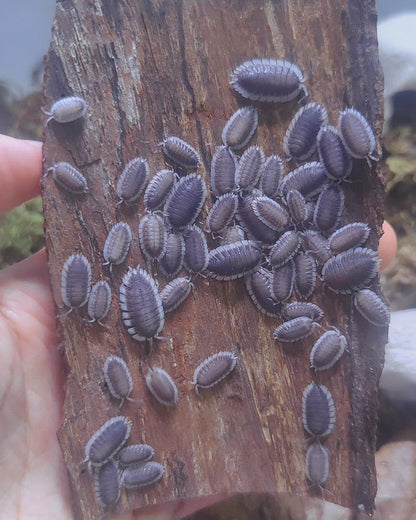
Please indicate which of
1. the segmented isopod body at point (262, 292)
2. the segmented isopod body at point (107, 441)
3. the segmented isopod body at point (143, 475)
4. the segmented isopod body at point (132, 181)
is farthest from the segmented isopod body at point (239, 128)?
the segmented isopod body at point (143, 475)

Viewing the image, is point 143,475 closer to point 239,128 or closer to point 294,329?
point 294,329

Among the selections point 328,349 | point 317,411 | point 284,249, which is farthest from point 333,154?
point 317,411

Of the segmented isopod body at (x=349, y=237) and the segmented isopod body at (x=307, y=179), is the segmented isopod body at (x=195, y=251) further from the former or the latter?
the segmented isopod body at (x=349, y=237)

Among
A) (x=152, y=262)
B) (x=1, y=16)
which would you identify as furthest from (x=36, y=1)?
(x=152, y=262)

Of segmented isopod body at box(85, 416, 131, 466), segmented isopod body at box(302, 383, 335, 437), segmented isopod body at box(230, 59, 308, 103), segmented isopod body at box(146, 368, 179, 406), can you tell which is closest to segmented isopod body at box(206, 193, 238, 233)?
segmented isopod body at box(230, 59, 308, 103)

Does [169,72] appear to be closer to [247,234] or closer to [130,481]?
[247,234]
